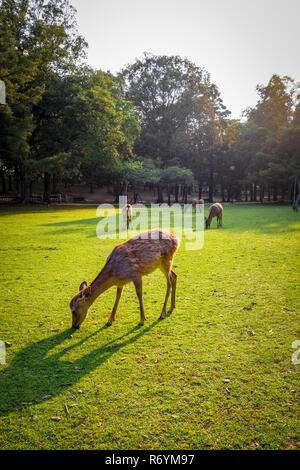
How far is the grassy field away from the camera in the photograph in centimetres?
272

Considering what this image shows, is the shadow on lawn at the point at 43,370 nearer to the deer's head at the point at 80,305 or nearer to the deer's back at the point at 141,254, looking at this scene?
the deer's head at the point at 80,305

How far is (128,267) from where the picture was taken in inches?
179

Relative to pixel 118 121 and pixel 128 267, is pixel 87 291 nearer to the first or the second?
pixel 128 267

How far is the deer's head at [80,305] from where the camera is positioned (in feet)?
14.5

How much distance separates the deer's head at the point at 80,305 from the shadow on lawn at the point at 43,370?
296mm

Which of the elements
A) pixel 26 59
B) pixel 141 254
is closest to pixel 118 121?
pixel 26 59

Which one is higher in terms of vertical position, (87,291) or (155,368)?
(87,291)

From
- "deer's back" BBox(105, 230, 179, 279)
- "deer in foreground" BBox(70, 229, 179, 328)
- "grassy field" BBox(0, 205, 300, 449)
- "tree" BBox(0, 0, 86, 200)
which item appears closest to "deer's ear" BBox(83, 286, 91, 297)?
"deer in foreground" BBox(70, 229, 179, 328)

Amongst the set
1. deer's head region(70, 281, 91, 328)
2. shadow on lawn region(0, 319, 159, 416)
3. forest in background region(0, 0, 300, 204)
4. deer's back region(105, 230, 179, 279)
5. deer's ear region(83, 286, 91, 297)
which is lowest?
shadow on lawn region(0, 319, 159, 416)

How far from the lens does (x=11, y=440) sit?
8.66 feet

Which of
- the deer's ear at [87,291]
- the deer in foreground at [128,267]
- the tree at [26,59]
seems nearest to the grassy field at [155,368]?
the deer in foreground at [128,267]

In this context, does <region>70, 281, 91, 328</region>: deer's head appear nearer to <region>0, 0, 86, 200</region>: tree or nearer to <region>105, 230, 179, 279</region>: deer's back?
<region>105, 230, 179, 279</region>: deer's back

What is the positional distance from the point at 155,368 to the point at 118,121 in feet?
116

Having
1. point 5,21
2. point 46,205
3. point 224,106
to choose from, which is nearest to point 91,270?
point 46,205
